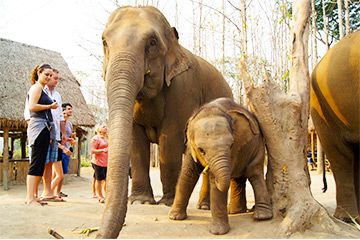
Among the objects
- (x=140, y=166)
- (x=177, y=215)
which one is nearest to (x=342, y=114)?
(x=177, y=215)

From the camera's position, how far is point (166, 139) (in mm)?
4836

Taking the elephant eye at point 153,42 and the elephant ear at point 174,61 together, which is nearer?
the elephant eye at point 153,42

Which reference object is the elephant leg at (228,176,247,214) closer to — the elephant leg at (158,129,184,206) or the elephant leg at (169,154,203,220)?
the elephant leg at (169,154,203,220)

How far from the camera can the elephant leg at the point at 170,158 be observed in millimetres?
4836

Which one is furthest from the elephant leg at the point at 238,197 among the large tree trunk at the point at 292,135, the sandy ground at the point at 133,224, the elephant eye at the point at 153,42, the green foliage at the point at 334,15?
the green foliage at the point at 334,15

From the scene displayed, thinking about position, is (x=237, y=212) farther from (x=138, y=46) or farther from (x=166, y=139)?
(x=138, y=46)

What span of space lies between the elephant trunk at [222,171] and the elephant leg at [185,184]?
2.28 feet

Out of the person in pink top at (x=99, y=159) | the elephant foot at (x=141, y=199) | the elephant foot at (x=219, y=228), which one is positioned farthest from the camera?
the person in pink top at (x=99, y=159)

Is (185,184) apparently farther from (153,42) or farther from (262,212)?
(153,42)

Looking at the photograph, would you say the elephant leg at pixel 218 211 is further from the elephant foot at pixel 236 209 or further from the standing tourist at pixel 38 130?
the standing tourist at pixel 38 130

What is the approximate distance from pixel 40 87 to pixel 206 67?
2682 millimetres

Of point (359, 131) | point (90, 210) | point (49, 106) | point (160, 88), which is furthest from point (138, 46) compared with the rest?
point (359, 131)

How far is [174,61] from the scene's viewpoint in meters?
4.75

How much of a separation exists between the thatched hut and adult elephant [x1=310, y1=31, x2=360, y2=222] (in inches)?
387
